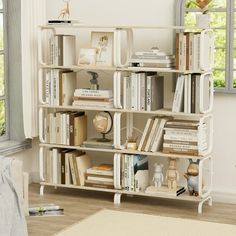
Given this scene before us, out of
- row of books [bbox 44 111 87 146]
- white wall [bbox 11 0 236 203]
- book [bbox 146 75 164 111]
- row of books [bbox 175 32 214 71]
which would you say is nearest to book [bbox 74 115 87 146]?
row of books [bbox 44 111 87 146]

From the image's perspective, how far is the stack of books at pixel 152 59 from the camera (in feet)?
18.5

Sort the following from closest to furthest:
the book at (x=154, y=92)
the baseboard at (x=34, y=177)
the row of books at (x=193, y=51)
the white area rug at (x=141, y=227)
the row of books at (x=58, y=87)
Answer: the white area rug at (x=141, y=227) < the row of books at (x=193, y=51) < the book at (x=154, y=92) < the row of books at (x=58, y=87) < the baseboard at (x=34, y=177)

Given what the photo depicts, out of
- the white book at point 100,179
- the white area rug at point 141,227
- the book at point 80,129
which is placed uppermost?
the book at point 80,129

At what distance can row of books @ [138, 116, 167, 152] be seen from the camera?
574cm

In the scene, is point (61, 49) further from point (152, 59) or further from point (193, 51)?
point (193, 51)

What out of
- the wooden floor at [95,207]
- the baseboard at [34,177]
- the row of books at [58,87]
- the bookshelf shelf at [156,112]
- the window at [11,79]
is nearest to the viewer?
the wooden floor at [95,207]

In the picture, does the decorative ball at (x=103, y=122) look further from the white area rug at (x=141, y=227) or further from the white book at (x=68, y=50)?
the white area rug at (x=141, y=227)

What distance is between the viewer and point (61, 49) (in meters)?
5.98

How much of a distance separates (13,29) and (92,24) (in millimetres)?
728

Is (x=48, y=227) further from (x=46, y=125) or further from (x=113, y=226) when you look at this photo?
(x=46, y=125)

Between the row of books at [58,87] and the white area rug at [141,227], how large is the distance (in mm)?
1104

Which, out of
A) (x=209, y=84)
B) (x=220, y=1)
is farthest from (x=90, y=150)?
A: (x=220, y=1)

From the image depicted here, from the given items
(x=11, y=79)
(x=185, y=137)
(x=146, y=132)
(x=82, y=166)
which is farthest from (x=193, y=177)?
(x=11, y=79)

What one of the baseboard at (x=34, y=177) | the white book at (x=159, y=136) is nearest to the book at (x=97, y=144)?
the white book at (x=159, y=136)
